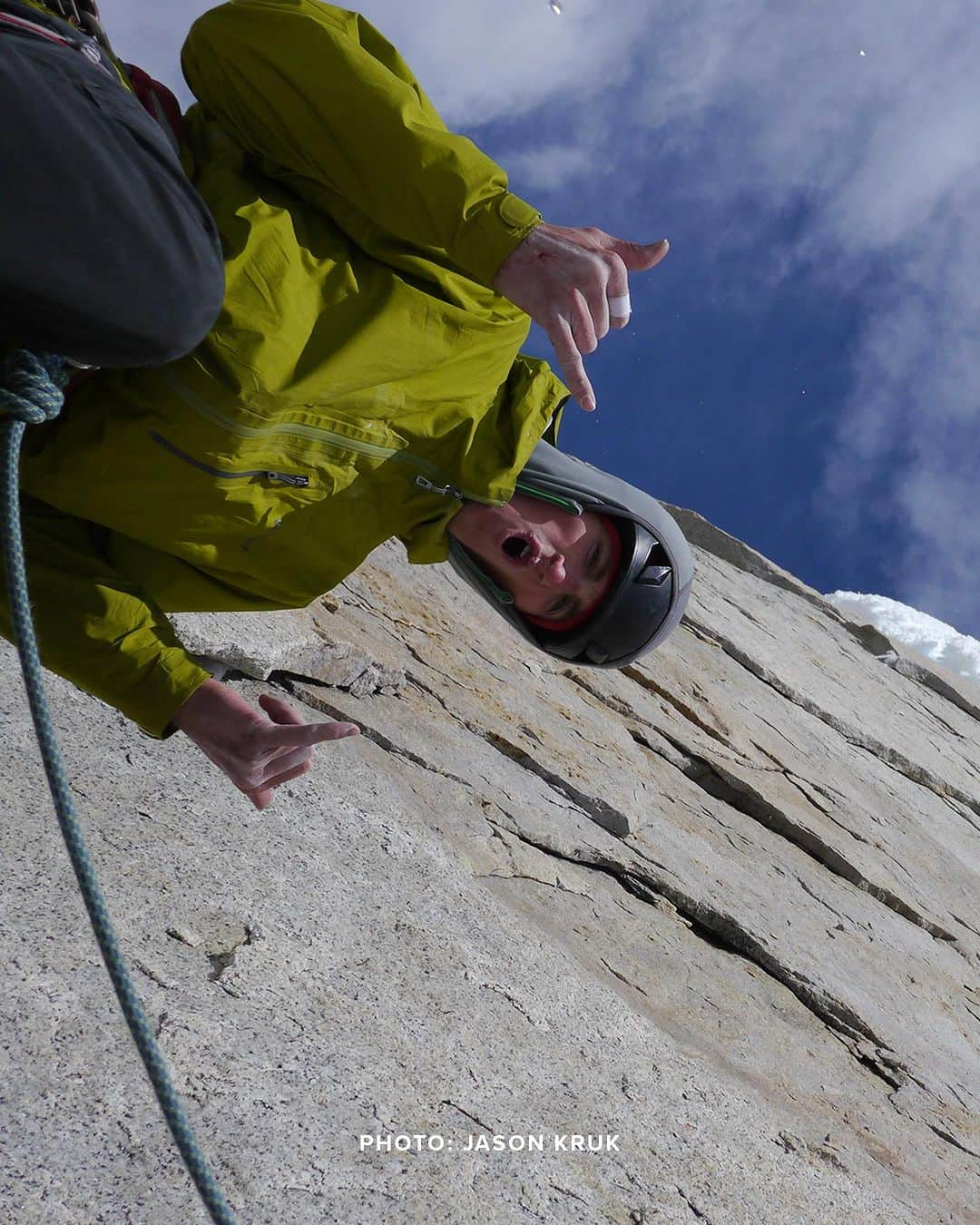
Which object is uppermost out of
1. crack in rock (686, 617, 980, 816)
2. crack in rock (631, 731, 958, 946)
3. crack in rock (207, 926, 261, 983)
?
crack in rock (686, 617, 980, 816)

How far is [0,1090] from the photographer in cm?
164

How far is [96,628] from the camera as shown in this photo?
2.07 m

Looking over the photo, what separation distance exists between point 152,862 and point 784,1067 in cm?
228

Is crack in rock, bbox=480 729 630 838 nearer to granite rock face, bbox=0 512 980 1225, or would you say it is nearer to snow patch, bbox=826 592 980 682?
granite rock face, bbox=0 512 980 1225

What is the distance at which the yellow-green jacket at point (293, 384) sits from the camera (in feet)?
5.55

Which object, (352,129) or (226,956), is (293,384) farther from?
(226,956)

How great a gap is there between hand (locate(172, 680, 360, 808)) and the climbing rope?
67 cm

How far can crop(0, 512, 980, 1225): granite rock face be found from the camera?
6.03 feet

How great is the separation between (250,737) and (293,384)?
701 mm

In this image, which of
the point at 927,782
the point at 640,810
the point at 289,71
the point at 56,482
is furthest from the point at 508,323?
the point at 927,782

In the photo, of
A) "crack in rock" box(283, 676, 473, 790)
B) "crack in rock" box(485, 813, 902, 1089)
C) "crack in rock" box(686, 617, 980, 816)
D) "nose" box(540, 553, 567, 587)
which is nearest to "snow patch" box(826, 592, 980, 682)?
"crack in rock" box(686, 617, 980, 816)

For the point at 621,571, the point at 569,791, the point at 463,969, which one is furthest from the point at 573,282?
the point at 569,791

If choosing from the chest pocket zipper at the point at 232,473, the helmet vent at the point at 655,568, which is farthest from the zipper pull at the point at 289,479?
the helmet vent at the point at 655,568

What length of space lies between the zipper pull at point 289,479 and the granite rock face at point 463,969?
97 centimetres
